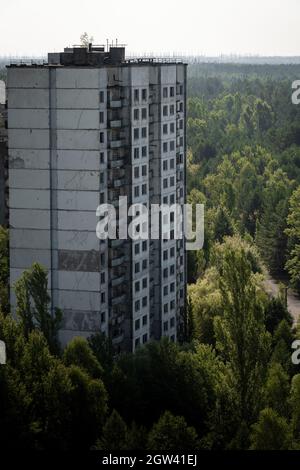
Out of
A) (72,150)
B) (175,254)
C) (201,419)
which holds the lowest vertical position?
(201,419)

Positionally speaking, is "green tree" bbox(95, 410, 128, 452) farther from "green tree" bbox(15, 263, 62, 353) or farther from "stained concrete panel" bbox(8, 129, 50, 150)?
"stained concrete panel" bbox(8, 129, 50, 150)

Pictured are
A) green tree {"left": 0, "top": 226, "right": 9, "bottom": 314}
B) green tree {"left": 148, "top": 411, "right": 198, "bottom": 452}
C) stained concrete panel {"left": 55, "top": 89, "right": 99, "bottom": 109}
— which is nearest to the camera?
green tree {"left": 148, "top": 411, "right": 198, "bottom": 452}

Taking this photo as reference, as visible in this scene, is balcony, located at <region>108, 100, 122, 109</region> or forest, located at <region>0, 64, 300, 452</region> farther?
balcony, located at <region>108, 100, 122, 109</region>

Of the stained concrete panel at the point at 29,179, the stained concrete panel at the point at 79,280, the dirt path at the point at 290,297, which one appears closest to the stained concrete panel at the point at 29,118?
the stained concrete panel at the point at 29,179

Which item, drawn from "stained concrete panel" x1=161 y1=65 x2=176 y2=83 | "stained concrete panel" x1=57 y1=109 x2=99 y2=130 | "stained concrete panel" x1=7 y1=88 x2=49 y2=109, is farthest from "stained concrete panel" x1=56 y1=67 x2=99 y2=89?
"stained concrete panel" x1=161 y1=65 x2=176 y2=83

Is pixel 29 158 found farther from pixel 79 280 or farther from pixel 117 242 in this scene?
pixel 79 280

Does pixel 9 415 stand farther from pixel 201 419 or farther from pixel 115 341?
pixel 115 341

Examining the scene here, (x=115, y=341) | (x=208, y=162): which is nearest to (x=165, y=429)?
(x=115, y=341)
